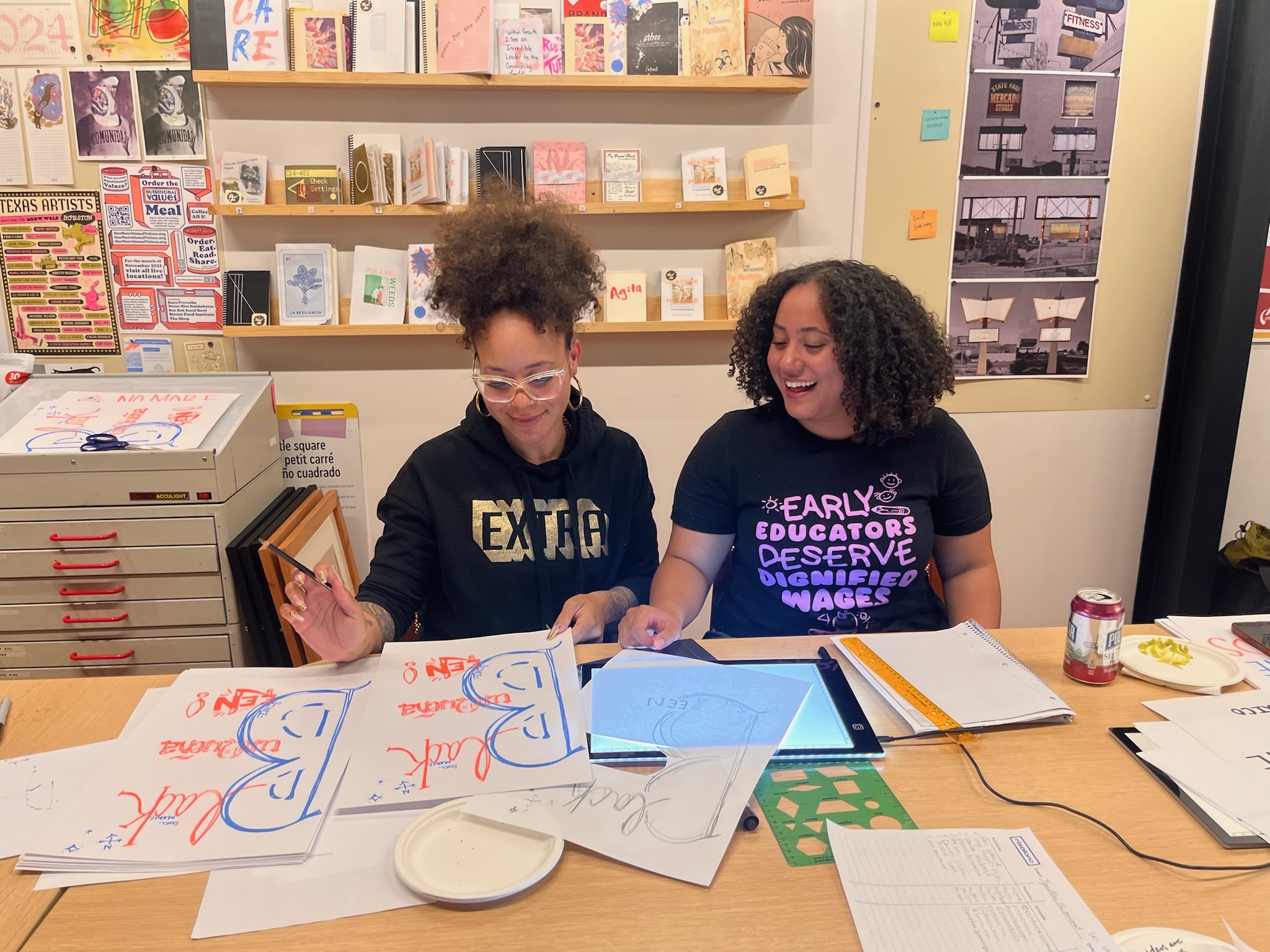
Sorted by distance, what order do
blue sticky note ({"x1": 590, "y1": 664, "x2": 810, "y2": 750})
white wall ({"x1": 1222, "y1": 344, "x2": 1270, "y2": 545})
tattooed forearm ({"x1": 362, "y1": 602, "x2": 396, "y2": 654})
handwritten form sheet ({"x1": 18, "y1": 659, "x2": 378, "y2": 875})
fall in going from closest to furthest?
handwritten form sheet ({"x1": 18, "y1": 659, "x2": 378, "y2": 875}), blue sticky note ({"x1": 590, "y1": 664, "x2": 810, "y2": 750}), tattooed forearm ({"x1": 362, "y1": 602, "x2": 396, "y2": 654}), white wall ({"x1": 1222, "y1": 344, "x2": 1270, "y2": 545})

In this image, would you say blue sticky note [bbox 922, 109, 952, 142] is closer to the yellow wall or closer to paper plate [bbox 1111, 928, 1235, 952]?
the yellow wall

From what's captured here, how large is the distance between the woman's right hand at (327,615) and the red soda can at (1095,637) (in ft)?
3.21

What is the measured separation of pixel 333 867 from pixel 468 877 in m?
0.13

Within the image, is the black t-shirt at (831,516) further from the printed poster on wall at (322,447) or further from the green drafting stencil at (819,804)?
the printed poster on wall at (322,447)

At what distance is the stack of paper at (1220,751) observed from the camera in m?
0.82

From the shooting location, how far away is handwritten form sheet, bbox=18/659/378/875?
2.48 ft

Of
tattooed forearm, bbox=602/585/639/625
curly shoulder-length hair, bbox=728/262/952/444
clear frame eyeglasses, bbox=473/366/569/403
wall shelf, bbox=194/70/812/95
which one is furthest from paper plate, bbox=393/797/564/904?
wall shelf, bbox=194/70/812/95

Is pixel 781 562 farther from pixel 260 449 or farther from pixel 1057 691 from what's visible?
pixel 260 449

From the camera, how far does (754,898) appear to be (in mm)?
710

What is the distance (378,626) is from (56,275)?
1993 mm

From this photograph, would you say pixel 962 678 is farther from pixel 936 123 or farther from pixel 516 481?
pixel 936 123

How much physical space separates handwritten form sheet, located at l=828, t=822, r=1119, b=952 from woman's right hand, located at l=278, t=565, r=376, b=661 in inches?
26.6

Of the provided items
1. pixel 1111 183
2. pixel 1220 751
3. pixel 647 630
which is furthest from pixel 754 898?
pixel 1111 183

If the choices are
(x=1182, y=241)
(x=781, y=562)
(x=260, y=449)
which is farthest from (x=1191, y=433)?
(x=260, y=449)
